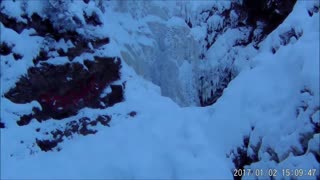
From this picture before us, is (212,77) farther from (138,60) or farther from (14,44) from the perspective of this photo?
(14,44)

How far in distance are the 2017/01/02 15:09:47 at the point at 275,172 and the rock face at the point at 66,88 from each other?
2.18 m

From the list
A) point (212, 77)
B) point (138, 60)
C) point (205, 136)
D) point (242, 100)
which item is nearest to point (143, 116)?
point (205, 136)

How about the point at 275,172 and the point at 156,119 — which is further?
the point at 156,119

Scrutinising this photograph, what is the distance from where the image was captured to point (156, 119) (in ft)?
15.0

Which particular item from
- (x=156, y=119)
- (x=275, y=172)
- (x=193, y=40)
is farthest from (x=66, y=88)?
(x=193, y=40)

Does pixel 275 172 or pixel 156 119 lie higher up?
pixel 156 119

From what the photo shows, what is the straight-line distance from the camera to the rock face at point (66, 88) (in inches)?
190

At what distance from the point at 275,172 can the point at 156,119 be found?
1.66 meters

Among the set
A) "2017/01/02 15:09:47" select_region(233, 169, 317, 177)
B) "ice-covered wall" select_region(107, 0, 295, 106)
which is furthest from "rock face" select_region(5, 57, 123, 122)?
"2017/01/02 15:09:47" select_region(233, 169, 317, 177)

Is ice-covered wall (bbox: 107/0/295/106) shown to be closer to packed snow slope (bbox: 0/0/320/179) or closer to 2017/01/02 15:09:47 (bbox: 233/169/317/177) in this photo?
packed snow slope (bbox: 0/0/320/179)

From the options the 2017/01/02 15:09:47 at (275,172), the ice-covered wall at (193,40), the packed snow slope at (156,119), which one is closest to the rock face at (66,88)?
the packed snow slope at (156,119)

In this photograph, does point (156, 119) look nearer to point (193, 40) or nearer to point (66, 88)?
point (66, 88)

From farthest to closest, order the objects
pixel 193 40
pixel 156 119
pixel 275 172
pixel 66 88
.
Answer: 1. pixel 193 40
2. pixel 66 88
3. pixel 156 119
4. pixel 275 172

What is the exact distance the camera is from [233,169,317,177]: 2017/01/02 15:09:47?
296 centimetres
